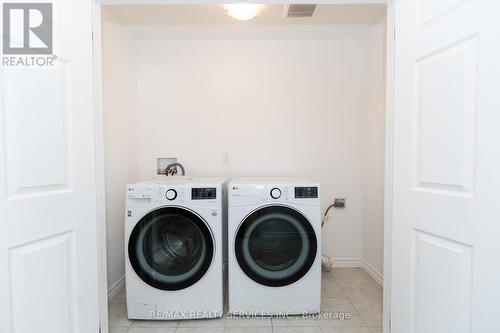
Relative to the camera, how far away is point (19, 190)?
97cm

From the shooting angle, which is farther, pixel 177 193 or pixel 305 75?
pixel 305 75

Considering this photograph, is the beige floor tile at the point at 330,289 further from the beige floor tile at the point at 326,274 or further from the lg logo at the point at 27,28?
the lg logo at the point at 27,28

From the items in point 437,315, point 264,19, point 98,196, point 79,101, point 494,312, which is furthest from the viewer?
point 264,19

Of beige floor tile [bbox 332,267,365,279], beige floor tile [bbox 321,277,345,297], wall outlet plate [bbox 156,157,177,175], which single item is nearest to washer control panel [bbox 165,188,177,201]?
wall outlet plate [bbox 156,157,177,175]

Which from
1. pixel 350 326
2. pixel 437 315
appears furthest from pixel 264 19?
pixel 350 326

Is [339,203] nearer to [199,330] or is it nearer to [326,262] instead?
[326,262]

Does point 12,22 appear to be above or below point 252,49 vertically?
below

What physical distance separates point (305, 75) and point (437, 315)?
2.05m

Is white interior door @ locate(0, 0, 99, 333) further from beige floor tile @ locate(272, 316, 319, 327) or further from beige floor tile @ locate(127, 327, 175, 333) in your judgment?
beige floor tile @ locate(272, 316, 319, 327)

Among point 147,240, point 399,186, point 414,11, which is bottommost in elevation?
point 147,240

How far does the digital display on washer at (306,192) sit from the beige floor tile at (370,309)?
93 centimetres

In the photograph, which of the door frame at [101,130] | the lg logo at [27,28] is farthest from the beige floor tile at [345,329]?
the lg logo at [27,28]

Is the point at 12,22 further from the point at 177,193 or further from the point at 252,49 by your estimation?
the point at 252,49

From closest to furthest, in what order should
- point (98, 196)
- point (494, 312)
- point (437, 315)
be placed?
1. point (494, 312)
2. point (437, 315)
3. point (98, 196)
